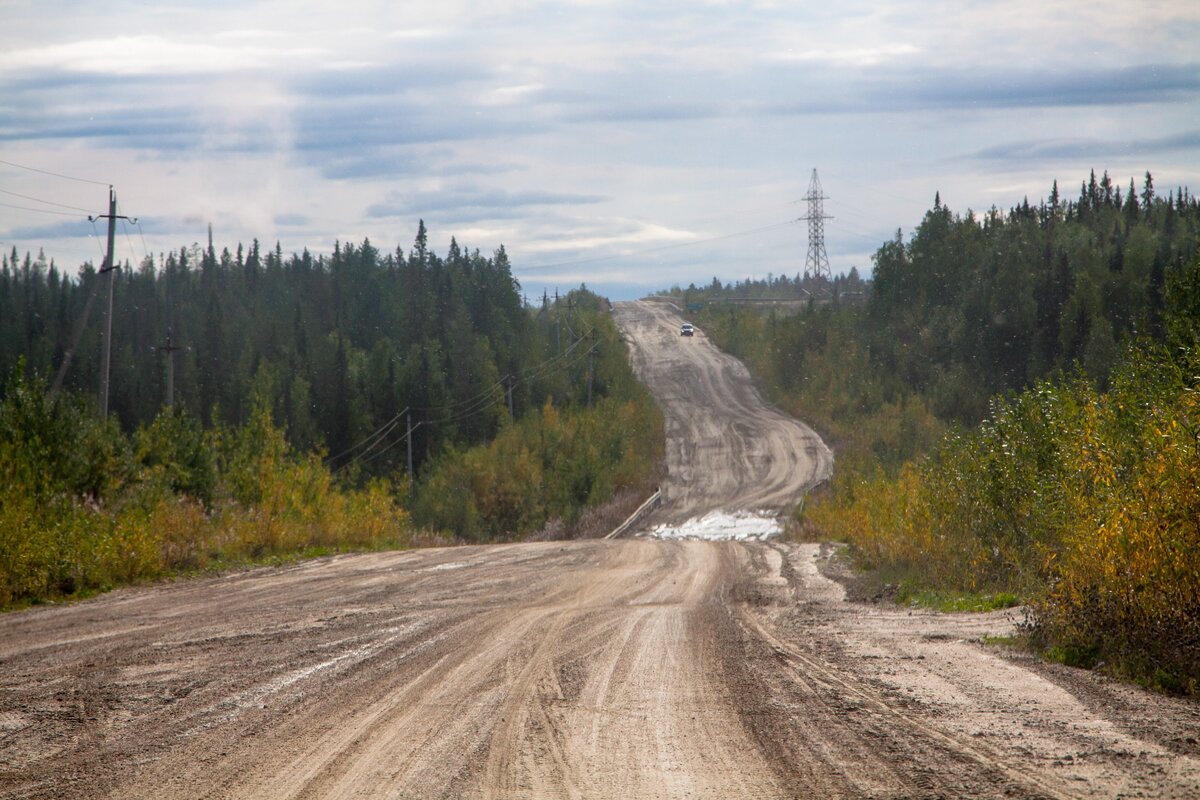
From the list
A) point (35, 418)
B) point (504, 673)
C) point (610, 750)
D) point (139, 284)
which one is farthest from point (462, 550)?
point (139, 284)

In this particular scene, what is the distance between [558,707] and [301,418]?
74560 millimetres

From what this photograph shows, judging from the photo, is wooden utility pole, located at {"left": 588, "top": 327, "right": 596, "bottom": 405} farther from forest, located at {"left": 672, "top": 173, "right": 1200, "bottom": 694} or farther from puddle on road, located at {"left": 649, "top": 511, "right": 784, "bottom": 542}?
puddle on road, located at {"left": 649, "top": 511, "right": 784, "bottom": 542}

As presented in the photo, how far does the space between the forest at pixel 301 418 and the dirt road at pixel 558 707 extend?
224 inches

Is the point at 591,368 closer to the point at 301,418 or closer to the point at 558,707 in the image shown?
the point at 301,418

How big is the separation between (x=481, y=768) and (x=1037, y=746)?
3.39 m

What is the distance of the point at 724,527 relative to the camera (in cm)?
4041

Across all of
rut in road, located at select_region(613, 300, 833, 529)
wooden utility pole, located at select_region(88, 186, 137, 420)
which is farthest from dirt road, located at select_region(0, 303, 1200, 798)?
rut in road, located at select_region(613, 300, 833, 529)

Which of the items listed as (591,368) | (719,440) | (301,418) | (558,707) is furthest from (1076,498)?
(301,418)

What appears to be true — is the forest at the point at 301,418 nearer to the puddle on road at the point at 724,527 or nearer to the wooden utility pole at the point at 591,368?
the wooden utility pole at the point at 591,368

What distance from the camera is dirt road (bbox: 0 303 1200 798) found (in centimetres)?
597

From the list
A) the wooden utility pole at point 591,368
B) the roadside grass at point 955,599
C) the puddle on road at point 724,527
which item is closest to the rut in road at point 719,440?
the puddle on road at point 724,527

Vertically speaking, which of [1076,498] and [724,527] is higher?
[1076,498]

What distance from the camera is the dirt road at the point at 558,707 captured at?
597cm

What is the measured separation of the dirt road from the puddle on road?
24599mm
